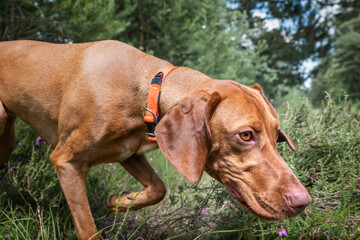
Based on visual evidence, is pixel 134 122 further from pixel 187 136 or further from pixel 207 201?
pixel 207 201

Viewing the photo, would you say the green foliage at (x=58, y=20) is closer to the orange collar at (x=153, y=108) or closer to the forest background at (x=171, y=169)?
the forest background at (x=171, y=169)

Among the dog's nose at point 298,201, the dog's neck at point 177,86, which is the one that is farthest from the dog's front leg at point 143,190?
the dog's nose at point 298,201

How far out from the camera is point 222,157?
6.52ft

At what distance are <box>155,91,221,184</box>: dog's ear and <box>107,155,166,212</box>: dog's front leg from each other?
2.94 ft

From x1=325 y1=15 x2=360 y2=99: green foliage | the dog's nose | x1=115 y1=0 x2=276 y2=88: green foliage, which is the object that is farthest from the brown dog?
x1=325 y1=15 x2=360 y2=99: green foliage

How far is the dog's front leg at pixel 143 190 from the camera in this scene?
270 cm

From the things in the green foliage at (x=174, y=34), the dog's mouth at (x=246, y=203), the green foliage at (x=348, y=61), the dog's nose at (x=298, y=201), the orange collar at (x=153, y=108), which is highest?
the orange collar at (x=153, y=108)

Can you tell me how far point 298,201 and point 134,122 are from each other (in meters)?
1.25

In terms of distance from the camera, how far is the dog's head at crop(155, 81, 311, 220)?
5.96ft

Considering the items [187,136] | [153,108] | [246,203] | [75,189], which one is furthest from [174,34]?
[246,203]

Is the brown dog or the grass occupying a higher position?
the brown dog

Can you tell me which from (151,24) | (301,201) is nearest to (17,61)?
(301,201)

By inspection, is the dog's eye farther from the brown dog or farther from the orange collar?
the orange collar

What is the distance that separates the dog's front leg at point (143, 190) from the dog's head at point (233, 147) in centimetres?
88
